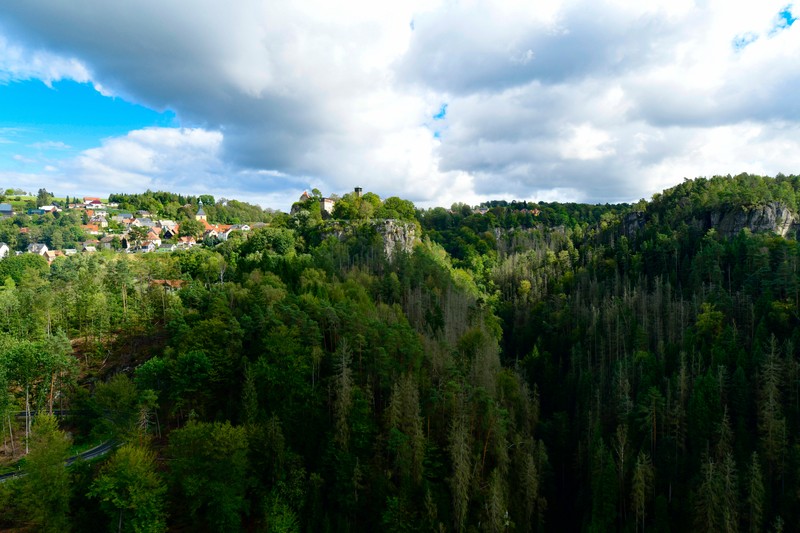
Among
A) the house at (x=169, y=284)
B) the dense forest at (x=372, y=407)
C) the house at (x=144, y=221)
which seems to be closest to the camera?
the dense forest at (x=372, y=407)

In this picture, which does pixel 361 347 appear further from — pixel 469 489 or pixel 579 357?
pixel 579 357

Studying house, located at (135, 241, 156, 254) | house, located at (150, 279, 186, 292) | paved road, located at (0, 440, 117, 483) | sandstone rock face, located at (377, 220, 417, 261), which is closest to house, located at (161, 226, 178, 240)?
house, located at (135, 241, 156, 254)

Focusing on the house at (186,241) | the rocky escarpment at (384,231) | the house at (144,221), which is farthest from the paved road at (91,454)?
the house at (144,221)

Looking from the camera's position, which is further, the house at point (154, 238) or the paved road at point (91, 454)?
the house at point (154, 238)

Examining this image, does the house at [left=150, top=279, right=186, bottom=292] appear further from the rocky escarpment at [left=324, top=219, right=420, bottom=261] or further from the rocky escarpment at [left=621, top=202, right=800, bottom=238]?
the rocky escarpment at [left=621, top=202, right=800, bottom=238]

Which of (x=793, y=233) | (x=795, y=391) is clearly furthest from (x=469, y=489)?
(x=793, y=233)

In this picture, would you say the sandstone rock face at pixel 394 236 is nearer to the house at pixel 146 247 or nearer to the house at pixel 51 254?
the house at pixel 146 247

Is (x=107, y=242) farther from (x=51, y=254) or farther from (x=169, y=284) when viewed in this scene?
(x=169, y=284)

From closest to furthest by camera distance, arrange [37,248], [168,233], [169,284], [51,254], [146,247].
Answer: [169,284]
[146,247]
[51,254]
[37,248]
[168,233]

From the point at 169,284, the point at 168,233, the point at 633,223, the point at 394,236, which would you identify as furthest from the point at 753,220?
the point at 168,233
